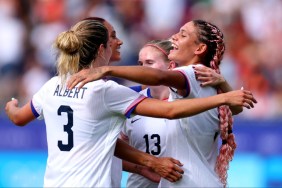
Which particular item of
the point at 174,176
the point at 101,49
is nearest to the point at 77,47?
the point at 101,49

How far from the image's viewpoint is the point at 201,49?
17.4 feet

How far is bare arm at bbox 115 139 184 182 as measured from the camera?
5113mm

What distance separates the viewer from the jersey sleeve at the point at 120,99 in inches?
194

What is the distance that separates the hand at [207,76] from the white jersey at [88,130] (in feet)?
1.28

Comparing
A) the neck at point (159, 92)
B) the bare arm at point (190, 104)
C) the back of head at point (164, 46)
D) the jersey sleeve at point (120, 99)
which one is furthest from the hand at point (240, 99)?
the back of head at point (164, 46)

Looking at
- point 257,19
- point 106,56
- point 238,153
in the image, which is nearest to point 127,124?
point 106,56

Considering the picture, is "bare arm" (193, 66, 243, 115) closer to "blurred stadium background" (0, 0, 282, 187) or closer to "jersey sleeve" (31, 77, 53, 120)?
"jersey sleeve" (31, 77, 53, 120)

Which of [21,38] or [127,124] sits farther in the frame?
[21,38]

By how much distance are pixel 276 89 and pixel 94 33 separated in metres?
5.40

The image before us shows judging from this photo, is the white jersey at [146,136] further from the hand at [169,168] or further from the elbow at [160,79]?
the elbow at [160,79]

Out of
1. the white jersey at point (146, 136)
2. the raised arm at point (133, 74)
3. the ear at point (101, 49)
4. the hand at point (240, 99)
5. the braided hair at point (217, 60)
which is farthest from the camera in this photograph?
the white jersey at point (146, 136)

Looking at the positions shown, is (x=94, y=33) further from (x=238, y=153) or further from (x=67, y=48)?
(x=238, y=153)

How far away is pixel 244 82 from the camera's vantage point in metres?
10.4

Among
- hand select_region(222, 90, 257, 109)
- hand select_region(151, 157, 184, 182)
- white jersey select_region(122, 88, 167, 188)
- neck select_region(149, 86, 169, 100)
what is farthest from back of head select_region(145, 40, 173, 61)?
hand select_region(222, 90, 257, 109)
